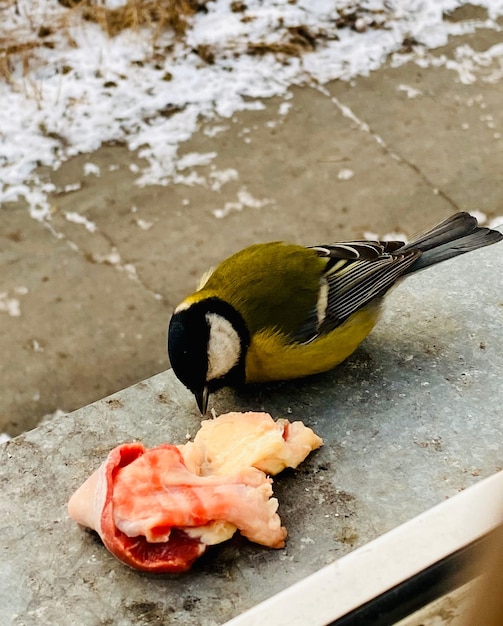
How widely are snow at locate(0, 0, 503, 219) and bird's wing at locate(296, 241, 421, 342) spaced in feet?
6.08

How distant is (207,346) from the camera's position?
2414 mm

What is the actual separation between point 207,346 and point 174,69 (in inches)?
134

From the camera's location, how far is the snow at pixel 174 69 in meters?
4.92

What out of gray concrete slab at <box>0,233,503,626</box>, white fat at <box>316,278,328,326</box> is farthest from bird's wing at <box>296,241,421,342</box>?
gray concrete slab at <box>0,233,503,626</box>

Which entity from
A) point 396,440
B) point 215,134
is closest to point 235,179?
point 215,134

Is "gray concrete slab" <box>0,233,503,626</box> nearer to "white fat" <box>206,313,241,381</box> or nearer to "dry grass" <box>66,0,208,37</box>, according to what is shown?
"white fat" <box>206,313,241,381</box>

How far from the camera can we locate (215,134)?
5.01 metres

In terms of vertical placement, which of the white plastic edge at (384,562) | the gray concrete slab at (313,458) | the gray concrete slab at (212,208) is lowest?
the gray concrete slab at (212,208)

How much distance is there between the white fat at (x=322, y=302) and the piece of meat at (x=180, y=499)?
0.48 meters

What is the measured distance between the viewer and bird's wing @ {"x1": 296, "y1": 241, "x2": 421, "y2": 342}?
259cm

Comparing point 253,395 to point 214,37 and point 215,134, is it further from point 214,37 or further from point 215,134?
point 214,37

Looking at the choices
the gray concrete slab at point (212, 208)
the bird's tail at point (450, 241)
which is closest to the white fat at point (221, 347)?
the bird's tail at point (450, 241)

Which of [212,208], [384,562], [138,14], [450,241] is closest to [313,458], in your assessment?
[384,562]

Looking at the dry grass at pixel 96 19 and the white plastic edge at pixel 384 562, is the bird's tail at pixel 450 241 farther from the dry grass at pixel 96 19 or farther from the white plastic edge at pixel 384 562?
the dry grass at pixel 96 19
